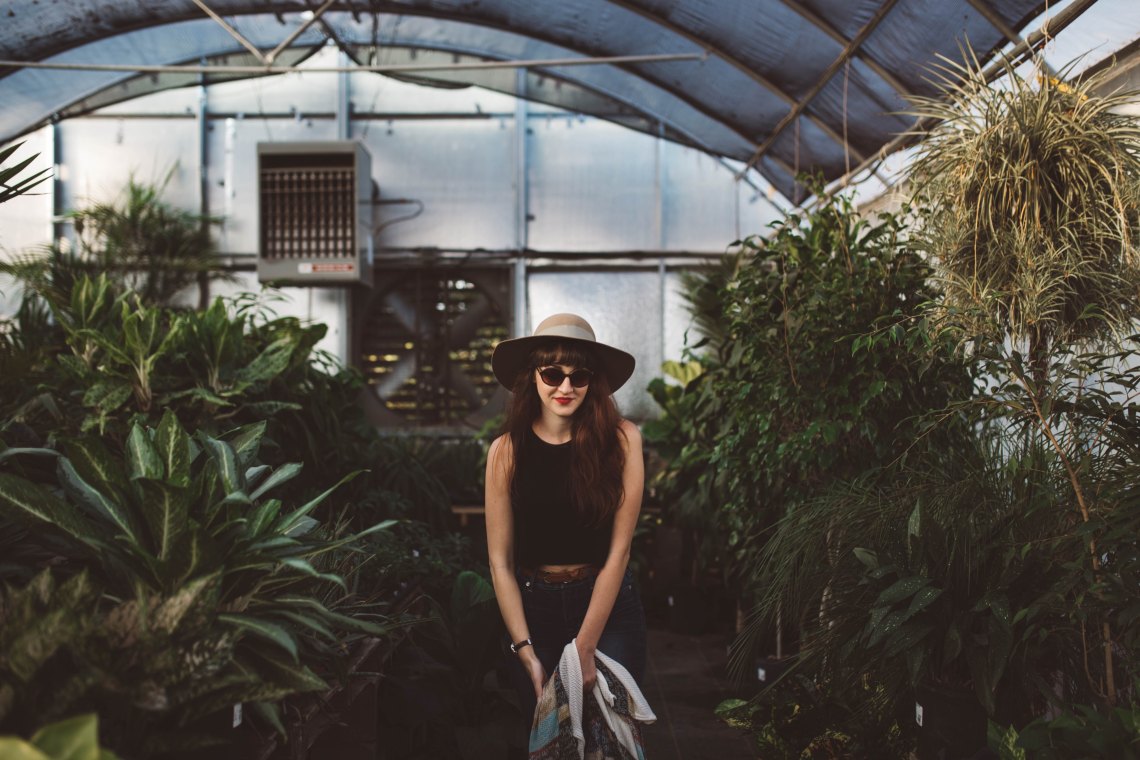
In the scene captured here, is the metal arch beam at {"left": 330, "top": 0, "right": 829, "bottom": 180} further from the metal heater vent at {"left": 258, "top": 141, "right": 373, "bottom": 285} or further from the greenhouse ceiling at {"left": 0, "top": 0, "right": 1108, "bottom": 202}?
the metal heater vent at {"left": 258, "top": 141, "right": 373, "bottom": 285}

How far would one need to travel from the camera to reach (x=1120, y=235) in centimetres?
237

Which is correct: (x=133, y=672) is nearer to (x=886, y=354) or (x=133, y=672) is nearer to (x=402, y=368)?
(x=886, y=354)

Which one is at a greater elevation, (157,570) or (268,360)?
(268,360)

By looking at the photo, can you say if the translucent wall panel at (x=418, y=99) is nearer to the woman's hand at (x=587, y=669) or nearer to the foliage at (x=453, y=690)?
the foliage at (x=453, y=690)

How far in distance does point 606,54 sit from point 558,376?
4.30 m

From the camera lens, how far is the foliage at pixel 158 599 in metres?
1.22

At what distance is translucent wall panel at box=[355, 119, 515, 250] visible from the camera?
285 inches

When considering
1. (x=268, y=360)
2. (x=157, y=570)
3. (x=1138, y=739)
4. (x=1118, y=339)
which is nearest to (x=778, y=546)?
(x=1118, y=339)

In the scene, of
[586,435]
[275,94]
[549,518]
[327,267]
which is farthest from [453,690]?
[275,94]

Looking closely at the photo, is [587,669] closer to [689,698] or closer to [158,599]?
[158,599]

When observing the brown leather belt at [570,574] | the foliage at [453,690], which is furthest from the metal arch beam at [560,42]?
the brown leather belt at [570,574]

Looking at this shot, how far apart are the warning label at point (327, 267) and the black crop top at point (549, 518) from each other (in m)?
4.20

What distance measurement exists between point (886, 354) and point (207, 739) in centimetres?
258

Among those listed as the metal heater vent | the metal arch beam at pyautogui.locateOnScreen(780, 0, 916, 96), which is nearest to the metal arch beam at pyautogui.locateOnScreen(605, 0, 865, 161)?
the metal arch beam at pyautogui.locateOnScreen(780, 0, 916, 96)
